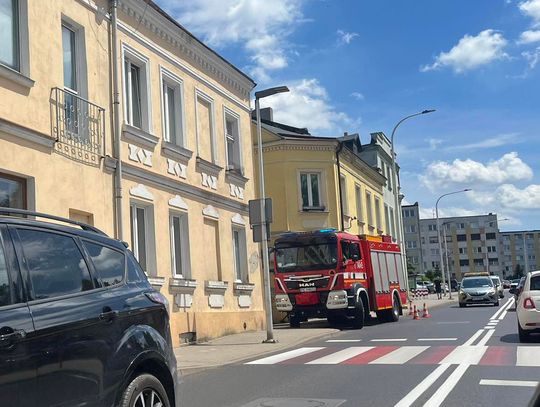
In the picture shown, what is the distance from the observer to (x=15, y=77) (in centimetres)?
1041

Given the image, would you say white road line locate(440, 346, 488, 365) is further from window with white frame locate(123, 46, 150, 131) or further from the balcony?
window with white frame locate(123, 46, 150, 131)

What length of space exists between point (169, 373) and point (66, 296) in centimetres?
135

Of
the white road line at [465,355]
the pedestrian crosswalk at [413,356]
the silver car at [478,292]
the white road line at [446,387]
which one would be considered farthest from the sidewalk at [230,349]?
the silver car at [478,292]

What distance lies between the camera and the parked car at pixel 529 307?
12412mm

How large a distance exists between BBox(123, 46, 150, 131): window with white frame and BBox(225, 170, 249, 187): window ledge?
176 inches

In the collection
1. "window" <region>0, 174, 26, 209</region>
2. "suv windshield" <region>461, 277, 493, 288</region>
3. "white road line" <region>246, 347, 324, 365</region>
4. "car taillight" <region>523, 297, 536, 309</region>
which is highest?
"window" <region>0, 174, 26, 209</region>

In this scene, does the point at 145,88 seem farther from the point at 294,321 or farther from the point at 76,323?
the point at 76,323

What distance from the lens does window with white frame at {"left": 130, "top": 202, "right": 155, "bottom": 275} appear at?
14656 mm

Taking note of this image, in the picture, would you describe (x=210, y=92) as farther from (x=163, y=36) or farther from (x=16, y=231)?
Answer: (x=16, y=231)

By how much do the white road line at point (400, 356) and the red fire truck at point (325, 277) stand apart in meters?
6.44

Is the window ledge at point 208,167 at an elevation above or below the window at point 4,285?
above

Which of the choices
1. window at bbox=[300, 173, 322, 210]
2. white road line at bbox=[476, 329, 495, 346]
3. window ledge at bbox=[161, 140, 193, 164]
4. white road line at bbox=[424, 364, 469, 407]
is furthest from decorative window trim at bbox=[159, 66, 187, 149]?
window at bbox=[300, 173, 322, 210]

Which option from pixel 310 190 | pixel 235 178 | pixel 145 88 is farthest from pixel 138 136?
pixel 310 190

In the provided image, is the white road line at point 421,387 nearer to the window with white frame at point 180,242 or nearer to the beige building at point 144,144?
the beige building at point 144,144
